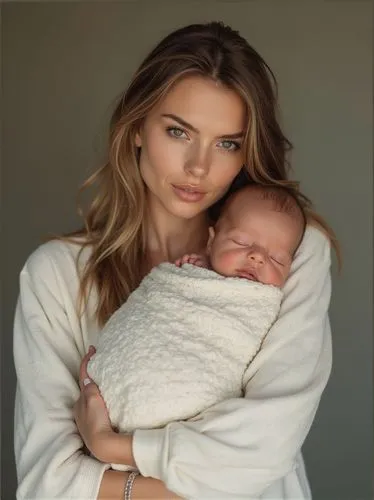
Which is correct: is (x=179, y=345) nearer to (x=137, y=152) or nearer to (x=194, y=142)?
(x=194, y=142)

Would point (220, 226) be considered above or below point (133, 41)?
below

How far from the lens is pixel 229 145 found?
167 cm

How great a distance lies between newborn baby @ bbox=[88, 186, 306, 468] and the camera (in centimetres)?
133

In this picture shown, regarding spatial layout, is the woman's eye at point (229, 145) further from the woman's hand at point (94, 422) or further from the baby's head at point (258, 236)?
the woman's hand at point (94, 422)

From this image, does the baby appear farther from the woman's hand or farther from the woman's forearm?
the woman's forearm

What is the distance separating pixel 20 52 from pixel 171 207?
128 centimetres

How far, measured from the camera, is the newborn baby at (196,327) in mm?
1330

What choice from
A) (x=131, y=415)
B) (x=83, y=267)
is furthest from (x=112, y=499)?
(x=83, y=267)

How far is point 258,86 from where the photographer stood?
5.47 feet

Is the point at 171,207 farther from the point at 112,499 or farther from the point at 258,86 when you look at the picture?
the point at 112,499

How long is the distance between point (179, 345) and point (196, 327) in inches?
2.3

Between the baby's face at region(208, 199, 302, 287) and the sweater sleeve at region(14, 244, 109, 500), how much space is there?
385 millimetres

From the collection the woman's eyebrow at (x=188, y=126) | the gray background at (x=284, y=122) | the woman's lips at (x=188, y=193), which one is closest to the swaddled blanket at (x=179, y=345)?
the woman's lips at (x=188, y=193)

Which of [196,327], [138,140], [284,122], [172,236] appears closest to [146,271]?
[172,236]
